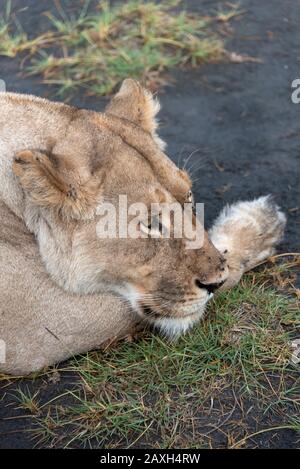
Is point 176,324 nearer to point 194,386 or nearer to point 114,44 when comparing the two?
point 194,386

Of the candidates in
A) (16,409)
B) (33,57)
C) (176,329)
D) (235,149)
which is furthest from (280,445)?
(33,57)

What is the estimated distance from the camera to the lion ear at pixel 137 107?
3600 mm

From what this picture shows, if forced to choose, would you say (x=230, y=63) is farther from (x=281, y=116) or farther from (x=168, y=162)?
(x=168, y=162)

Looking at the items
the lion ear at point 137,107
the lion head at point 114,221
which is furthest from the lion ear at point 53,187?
the lion ear at point 137,107

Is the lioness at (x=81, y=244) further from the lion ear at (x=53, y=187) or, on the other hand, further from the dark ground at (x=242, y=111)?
the dark ground at (x=242, y=111)

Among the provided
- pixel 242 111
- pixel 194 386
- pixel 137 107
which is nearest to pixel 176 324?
pixel 194 386

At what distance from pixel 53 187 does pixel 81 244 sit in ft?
0.92

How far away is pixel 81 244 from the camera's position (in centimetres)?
325

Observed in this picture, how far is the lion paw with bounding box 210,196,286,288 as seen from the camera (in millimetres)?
3943

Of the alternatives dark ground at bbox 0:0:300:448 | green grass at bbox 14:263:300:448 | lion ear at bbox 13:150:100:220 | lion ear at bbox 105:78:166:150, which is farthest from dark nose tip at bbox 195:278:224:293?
dark ground at bbox 0:0:300:448

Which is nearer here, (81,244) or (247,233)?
(81,244)

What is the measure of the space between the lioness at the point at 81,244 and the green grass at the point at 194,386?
0.14 m

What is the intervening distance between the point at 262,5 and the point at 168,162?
369 cm

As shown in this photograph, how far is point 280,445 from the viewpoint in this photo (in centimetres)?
311
